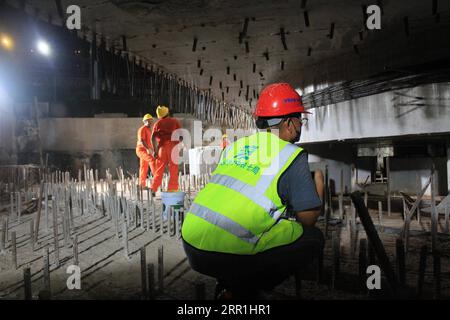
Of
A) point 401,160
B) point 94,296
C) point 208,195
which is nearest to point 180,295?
point 94,296

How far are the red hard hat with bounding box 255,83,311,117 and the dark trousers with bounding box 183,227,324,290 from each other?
2.40 ft

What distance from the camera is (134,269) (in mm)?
3471

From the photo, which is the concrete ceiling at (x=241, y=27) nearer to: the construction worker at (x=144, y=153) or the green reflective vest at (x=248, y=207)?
the construction worker at (x=144, y=153)

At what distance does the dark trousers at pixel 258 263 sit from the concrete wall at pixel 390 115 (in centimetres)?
376

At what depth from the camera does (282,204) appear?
1801 millimetres

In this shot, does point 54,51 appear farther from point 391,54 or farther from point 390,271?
point 390,271

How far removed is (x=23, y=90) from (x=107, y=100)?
15.1 feet

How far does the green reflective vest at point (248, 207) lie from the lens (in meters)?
1.71

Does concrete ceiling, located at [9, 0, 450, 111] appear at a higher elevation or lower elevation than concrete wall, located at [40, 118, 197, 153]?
higher

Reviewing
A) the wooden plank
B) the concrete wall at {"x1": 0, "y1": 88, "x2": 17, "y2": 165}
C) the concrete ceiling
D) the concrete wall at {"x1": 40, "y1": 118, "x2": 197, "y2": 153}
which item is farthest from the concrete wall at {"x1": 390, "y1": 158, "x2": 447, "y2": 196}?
the concrete wall at {"x1": 0, "y1": 88, "x2": 17, "y2": 165}

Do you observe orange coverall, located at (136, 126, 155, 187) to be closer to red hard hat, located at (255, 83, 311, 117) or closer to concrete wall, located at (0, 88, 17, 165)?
red hard hat, located at (255, 83, 311, 117)

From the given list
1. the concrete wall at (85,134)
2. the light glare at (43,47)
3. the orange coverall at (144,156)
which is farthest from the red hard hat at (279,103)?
the light glare at (43,47)

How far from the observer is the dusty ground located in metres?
2.84

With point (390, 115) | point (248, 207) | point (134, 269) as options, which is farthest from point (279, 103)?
point (390, 115)
